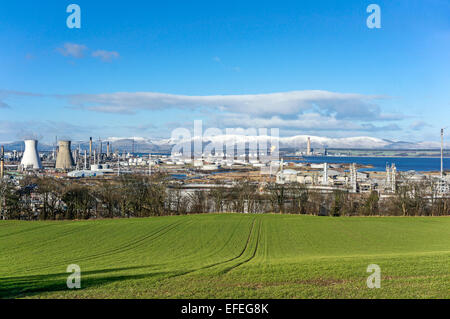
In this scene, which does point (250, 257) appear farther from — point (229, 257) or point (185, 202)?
point (185, 202)

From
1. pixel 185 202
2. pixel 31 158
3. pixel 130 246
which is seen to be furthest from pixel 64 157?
pixel 130 246

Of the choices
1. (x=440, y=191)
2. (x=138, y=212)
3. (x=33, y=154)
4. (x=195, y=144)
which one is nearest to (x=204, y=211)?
(x=138, y=212)

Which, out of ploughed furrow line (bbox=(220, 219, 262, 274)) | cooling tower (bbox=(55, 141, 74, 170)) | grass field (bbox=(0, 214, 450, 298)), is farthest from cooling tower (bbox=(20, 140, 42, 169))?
ploughed furrow line (bbox=(220, 219, 262, 274))

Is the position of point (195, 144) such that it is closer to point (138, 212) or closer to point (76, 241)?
point (138, 212)

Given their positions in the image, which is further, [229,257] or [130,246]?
[130,246]

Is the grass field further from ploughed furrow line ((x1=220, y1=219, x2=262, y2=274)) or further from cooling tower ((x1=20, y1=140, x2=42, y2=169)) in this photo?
cooling tower ((x1=20, y1=140, x2=42, y2=169))
